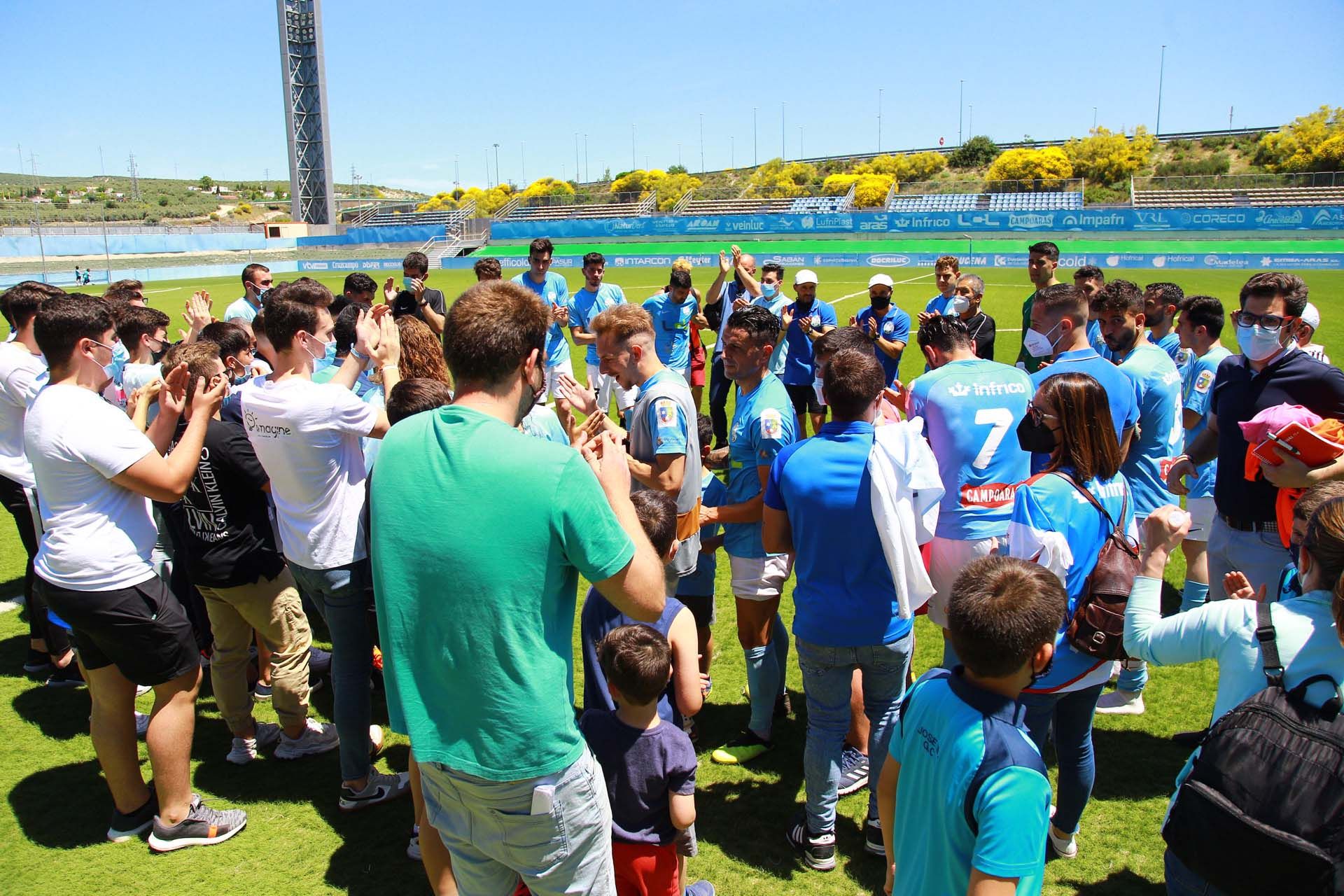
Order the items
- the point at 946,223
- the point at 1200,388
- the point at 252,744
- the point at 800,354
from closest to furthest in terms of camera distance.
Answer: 1. the point at 252,744
2. the point at 1200,388
3. the point at 800,354
4. the point at 946,223

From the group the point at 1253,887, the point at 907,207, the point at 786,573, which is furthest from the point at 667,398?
the point at 907,207

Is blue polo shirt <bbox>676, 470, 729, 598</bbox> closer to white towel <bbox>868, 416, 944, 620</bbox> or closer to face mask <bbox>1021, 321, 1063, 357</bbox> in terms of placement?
white towel <bbox>868, 416, 944, 620</bbox>

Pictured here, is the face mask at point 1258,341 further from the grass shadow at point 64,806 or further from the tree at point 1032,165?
the tree at point 1032,165

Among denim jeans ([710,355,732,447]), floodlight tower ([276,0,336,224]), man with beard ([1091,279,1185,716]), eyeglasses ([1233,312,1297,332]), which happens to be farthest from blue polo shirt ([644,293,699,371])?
floodlight tower ([276,0,336,224])

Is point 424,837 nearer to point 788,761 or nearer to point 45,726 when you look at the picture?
point 788,761

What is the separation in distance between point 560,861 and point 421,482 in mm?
1124

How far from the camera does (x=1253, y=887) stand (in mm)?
2105

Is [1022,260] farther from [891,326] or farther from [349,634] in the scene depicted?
[349,634]

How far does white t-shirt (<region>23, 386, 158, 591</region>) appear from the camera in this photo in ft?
11.4

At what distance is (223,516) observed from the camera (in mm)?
4203

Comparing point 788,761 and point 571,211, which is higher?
point 571,211

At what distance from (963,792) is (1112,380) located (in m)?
3.25

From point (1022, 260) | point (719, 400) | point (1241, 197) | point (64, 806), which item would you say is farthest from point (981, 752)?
point (1241, 197)

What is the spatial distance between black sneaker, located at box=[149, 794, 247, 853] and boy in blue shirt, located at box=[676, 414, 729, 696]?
2.50 m
